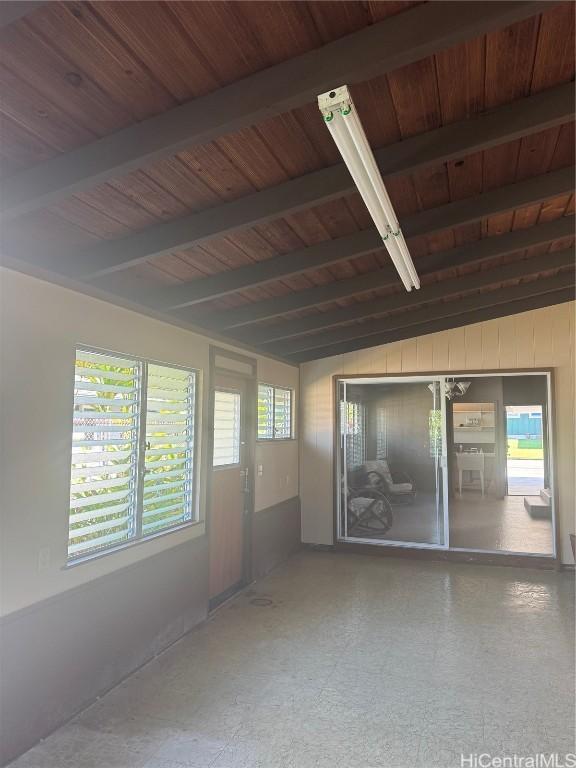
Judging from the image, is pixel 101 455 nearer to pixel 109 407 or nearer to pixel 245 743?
pixel 109 407

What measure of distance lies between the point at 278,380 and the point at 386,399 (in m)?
1.52

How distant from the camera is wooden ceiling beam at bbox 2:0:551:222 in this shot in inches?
59.5

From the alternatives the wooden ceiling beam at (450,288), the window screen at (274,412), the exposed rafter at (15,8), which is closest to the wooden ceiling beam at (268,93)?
the exposed rafter at (15,8)

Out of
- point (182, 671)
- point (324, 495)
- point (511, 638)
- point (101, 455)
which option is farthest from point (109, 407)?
point (324, 495)

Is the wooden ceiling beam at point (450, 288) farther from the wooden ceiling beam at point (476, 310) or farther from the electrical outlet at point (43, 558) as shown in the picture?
the electrical outlet at point (43, 558)

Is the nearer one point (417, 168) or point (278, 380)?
point (417, 168)

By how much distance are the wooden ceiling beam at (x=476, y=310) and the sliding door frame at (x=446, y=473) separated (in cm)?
46

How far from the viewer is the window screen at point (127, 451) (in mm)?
2842

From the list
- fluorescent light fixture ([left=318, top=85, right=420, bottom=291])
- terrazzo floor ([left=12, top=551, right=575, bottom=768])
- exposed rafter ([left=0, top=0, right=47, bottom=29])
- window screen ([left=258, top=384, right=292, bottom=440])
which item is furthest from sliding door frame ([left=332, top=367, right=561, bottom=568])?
exposed rafter ([left=0, top=0, right=47, bottom=29])

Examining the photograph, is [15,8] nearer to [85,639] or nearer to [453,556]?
[85,639]

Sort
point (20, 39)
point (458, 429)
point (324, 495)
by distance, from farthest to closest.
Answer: point (458, 429) < point (324, 495) < point (20, 39)

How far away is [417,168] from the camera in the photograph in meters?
2.29

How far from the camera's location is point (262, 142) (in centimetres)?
205

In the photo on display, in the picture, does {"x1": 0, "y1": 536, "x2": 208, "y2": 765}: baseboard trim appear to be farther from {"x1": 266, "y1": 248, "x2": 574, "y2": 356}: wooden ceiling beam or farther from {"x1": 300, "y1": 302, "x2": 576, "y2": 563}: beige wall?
{"x1": 300, "y1": 302, "x2": 576, "y2": 563}: beige wall
